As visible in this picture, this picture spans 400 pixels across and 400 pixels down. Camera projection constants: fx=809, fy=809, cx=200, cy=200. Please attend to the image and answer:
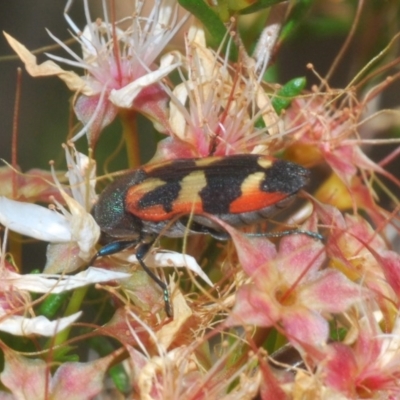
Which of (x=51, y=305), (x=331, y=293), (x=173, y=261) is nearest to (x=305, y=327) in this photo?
(x=331, y=293)

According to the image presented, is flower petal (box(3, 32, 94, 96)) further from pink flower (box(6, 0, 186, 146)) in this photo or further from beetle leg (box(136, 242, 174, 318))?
beetle leg (box(136, 242, 174, 318))

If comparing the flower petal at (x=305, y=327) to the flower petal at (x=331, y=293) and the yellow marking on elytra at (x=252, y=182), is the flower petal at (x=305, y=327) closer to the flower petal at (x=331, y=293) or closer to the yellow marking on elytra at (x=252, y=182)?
the flower petal at (x=331, y=293)

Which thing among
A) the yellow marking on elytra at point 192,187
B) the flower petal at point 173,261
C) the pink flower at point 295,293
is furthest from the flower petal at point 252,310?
the yellow marking on elytra at point 192,187

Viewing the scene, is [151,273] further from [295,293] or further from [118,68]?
[118,68]

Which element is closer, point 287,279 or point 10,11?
point 287,279

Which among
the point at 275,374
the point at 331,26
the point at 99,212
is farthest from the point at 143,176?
the point at 331,26

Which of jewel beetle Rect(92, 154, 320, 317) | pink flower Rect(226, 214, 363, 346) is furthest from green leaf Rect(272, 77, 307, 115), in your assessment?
pink flower Rect(226, 214, 363, 346)

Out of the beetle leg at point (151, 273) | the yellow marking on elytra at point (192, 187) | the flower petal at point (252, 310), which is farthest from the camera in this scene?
the yellow marking on elytra at point (192, 187)

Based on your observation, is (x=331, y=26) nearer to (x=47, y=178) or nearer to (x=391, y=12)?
(x=391, y=12)
